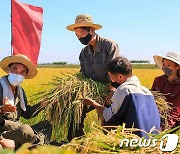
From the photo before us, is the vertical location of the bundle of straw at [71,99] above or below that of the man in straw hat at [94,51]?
below

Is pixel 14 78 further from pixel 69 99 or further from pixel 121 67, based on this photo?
pixel 121 67

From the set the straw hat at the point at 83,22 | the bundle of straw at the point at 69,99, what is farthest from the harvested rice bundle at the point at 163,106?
the straw hat at the point at 83,22

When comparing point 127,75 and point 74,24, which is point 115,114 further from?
→ point 74,24

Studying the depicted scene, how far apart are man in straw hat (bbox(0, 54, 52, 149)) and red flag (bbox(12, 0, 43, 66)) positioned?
108cm

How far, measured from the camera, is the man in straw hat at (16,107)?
3803 mm

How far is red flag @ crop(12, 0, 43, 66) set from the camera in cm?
530

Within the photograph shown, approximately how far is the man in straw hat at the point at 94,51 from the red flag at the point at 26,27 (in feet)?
3.68

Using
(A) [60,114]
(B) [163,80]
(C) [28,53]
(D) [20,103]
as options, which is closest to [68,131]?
(A) [60,114]

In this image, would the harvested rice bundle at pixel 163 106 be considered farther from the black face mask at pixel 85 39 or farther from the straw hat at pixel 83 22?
the straw hat at pixel 83 22

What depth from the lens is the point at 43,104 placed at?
4.11 metres

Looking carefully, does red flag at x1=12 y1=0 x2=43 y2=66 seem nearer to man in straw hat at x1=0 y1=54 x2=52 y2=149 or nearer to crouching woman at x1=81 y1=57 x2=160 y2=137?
man in straw hat at x1=0 y1=54 x2=52 y2=149

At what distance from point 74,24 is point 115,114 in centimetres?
162

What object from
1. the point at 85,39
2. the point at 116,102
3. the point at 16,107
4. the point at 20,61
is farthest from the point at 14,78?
the point at 116,102

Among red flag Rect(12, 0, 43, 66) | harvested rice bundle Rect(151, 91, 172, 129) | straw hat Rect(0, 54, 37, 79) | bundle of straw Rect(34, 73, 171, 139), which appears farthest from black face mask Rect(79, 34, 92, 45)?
red flag Rect(12, 0, 43, 66)
